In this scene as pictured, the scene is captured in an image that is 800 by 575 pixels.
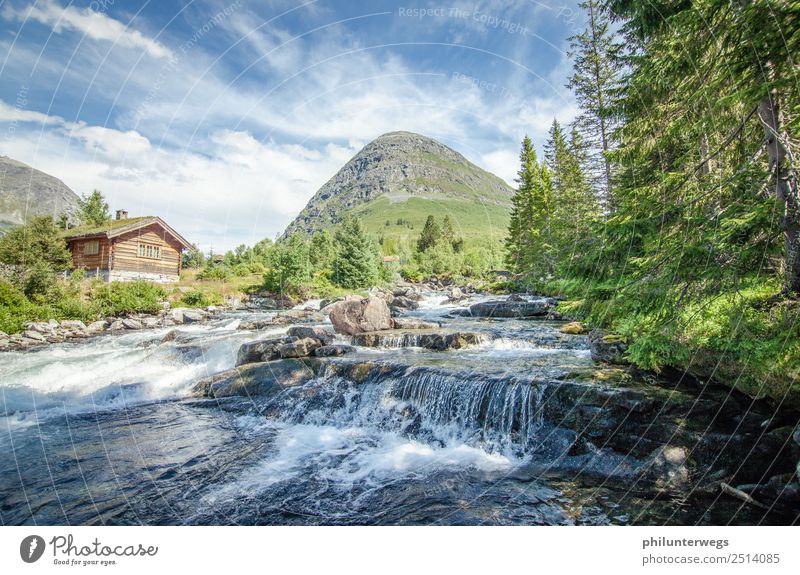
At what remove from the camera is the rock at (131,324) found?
23.8m

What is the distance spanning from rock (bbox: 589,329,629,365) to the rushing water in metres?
0.80

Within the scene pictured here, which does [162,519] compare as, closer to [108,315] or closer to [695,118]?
[695,118]

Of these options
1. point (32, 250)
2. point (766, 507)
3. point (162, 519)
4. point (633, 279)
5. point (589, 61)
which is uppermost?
point (589, 61)

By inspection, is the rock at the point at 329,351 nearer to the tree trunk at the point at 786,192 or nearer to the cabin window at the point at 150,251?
the tree trunk at the point at 786,192

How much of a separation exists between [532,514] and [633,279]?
157 inches

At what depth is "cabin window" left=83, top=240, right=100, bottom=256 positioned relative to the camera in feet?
103

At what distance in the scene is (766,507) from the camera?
5.01 m

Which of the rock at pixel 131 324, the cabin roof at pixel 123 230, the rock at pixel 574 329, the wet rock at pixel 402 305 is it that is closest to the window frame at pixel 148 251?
the cabin roof at pixel 123 230

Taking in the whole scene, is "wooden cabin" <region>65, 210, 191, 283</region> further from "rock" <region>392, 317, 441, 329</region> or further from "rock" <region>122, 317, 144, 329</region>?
"rock" <region>392, 317, 441, 329</region>

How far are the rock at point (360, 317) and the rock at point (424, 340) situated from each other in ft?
4.88

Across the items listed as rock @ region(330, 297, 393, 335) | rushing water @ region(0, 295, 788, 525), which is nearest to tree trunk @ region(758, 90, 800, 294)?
rushing water @ region(0, 295, 788, 525)

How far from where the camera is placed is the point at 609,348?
10609 mm

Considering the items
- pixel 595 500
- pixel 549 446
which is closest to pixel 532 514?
pixel 595 500
